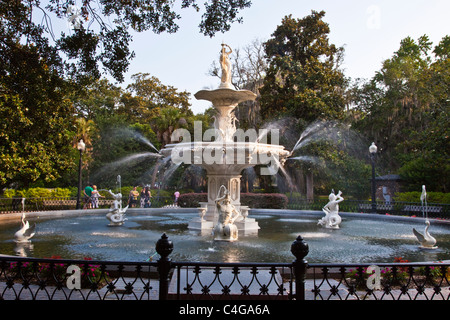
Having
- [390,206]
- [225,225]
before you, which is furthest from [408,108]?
[225,225]

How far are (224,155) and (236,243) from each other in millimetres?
3430

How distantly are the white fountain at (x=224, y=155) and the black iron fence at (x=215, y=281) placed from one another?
611 centimetres

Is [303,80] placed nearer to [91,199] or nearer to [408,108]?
[408,108]

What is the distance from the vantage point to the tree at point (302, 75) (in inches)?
1102

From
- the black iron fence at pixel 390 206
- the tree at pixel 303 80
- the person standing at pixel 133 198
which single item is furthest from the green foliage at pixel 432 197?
the person standing at pixel 133 198

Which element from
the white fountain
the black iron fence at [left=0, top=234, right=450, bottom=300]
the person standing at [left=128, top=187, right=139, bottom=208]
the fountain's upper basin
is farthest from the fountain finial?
the person standing at [left=128, top=187, right=139, bottom=208]

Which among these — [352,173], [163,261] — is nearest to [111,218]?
[163,261]

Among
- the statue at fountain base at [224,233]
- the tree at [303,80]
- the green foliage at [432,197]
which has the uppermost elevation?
the tree at [303,80]

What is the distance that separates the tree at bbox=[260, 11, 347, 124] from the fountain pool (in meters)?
14.5

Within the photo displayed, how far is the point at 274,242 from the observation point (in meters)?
10.1

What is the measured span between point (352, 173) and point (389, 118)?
739 centimetres

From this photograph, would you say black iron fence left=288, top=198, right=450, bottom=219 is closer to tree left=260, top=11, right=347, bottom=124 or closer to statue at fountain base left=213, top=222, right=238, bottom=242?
tree left=260, top=11, right=347, bottom=124

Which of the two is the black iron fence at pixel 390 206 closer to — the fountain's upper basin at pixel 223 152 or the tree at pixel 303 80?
the tree at pixel 303 80
